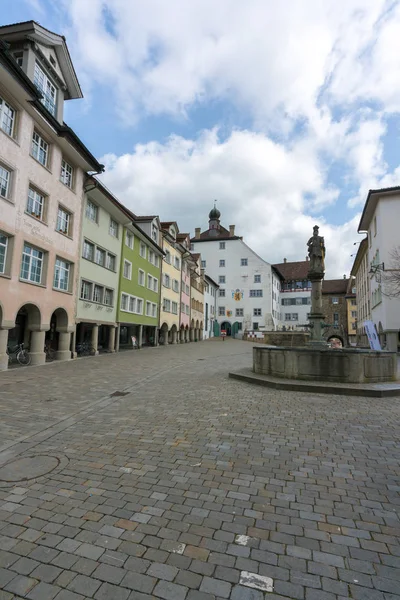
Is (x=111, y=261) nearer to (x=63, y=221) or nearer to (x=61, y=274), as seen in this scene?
(x=63, y=221)

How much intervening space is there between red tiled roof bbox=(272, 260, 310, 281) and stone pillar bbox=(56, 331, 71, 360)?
189 feet

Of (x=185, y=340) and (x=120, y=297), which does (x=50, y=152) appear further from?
(x=185, y=340)

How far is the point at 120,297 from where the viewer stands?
26609 mm

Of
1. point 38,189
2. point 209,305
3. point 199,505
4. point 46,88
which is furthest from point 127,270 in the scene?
point 209,305

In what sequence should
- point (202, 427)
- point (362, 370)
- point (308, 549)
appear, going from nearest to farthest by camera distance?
point (308, 549) < point (202, 427) < point (362, 370)

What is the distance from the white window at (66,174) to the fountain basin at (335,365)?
15.4 metres

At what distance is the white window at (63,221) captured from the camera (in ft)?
62.9

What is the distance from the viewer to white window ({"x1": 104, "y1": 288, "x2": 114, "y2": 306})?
978 inches

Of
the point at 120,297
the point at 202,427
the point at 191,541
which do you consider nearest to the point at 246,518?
the point at 191,541

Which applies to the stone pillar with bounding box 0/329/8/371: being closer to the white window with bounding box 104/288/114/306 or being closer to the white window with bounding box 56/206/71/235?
the white window with bounding box 56/206/71/235

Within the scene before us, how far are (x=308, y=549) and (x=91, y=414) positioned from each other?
17.8ft

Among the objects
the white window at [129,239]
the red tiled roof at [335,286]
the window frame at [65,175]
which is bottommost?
the white window at [129,239]

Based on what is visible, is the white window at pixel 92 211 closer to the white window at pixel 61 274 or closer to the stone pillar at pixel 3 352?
the white window at pixel 61 274

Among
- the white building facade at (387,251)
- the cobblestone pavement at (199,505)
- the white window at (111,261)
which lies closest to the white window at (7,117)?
the white window at (111,261)
